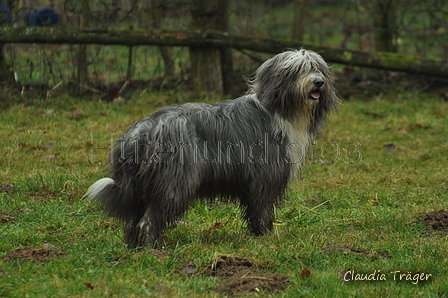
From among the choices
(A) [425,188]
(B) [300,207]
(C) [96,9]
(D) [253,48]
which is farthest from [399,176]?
(C) [96,9]

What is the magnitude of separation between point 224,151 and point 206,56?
543cm

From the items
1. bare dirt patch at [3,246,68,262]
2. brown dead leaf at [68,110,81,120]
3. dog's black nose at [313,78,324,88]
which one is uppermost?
dog's black nose at [313,78,324,88]

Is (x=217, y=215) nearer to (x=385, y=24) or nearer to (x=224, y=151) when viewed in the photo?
(x=224, y=151)

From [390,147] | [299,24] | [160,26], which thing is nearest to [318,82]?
[390,147]

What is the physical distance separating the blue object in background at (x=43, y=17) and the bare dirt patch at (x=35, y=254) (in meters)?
6.32

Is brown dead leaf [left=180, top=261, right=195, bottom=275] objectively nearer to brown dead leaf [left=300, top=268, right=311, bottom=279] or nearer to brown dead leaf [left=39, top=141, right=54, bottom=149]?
brown dead leaf [left=300, top=268, right=311, bottom=279]

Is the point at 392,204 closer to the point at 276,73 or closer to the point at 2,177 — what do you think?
the point at 276,73

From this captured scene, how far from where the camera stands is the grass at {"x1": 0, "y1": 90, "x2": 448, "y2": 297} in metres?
4.00

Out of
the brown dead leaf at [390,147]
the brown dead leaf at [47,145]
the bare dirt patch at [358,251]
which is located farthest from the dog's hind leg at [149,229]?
the brown dead leaf at [390,147]

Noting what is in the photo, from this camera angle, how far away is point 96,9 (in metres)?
10.3

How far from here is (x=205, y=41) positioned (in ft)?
32.3

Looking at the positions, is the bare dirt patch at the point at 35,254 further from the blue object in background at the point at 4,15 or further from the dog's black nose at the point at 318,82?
the blue object in background at the point at 4,15

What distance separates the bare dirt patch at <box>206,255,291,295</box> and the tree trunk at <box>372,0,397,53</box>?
30.2 ft

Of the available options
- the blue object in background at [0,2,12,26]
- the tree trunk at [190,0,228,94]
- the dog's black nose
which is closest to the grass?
the tree trunk at [190,0,228,94]
